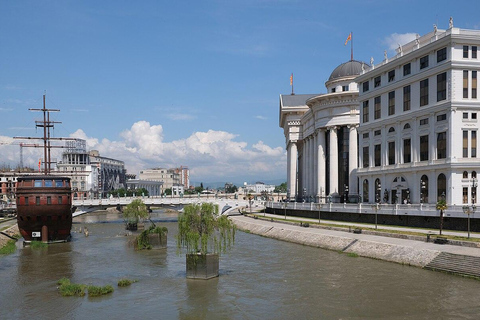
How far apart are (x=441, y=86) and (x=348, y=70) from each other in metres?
42.0

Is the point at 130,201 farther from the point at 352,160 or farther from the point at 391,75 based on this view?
the point at 391,75

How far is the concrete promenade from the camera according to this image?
40.6 m

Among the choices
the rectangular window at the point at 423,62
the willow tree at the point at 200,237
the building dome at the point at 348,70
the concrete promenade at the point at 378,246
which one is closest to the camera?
the willow tree at the point at 200,237

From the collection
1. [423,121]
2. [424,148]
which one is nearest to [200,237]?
[424,148]

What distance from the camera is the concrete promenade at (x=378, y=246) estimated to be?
40.6 metres

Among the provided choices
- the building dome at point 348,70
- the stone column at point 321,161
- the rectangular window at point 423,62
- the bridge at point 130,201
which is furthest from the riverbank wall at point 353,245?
the building dome at point 348,70

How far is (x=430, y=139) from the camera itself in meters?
62.7

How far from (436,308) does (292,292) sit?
9634mm

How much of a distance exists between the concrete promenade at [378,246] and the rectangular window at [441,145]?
535 inches

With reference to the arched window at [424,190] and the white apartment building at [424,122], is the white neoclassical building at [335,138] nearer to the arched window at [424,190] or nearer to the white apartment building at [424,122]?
the white apartment building at [424,122]

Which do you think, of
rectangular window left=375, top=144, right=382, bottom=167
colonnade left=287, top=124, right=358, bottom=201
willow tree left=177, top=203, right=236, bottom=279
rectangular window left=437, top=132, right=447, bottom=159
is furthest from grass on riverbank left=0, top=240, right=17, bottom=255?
colonnade left=287, top=124, right=358, bottom=201

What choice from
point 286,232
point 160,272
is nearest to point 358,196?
point 286,232

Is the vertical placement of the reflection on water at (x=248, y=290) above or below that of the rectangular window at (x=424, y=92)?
below

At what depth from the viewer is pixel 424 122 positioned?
64.6m
